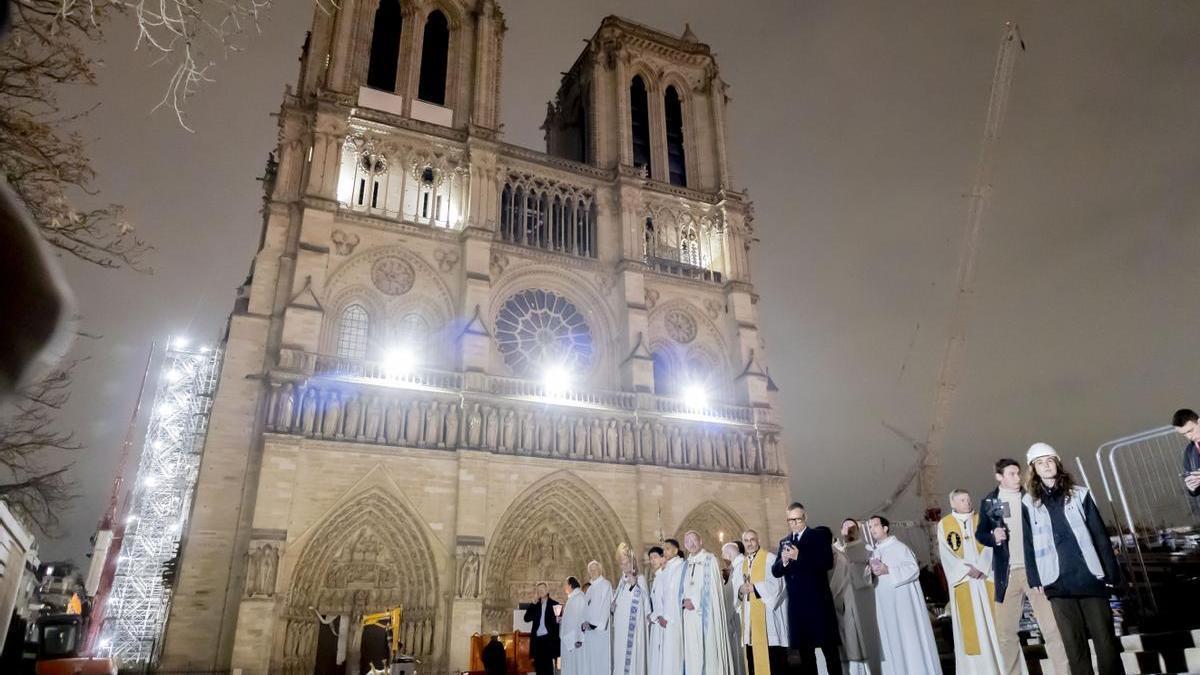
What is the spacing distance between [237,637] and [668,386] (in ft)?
42.8

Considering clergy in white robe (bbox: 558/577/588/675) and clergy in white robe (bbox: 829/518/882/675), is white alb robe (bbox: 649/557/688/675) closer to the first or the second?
clergy in white robe (bbox: 829/518/882/675)

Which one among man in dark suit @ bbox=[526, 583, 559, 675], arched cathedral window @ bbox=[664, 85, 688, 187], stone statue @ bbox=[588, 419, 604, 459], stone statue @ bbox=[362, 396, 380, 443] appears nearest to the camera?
man in dark suit @ bbox=[526, 583, 559, 675]

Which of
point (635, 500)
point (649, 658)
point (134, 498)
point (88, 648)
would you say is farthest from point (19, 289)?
point (134, 498)

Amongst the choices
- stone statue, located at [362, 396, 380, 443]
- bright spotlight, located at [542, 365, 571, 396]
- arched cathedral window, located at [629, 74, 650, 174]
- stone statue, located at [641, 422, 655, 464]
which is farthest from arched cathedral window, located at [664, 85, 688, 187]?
stone statue, located at [362, 396, 380, 443]

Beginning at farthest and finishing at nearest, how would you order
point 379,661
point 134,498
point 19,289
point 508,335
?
point 134,498 < point 508,335 < point 379,661 < point 19,289

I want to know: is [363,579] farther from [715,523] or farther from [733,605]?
[733,605]

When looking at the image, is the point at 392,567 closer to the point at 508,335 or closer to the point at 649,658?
the point at 508,335

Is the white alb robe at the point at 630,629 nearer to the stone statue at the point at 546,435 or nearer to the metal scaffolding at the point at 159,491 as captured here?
the stone statue at the point at 546,435

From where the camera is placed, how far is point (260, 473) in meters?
15.7

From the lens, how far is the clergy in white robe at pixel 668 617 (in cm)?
784

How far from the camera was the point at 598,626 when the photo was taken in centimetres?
943

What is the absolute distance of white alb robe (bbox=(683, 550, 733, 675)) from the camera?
749 cm

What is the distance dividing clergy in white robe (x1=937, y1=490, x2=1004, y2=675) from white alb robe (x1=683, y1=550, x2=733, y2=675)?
224 cm

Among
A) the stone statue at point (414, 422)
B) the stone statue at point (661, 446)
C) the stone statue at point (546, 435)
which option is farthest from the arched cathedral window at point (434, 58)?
the stone statue at point (661, 446)
